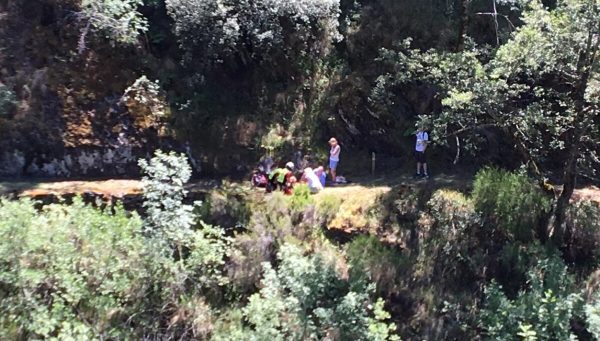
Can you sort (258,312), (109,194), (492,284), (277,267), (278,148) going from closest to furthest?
(258,312) < (492,284) < (277,267) < (109,194) < (278,148)

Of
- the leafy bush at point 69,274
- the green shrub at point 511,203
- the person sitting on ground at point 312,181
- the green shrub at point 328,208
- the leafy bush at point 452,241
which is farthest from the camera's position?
the person sitting on ground at point 312,181

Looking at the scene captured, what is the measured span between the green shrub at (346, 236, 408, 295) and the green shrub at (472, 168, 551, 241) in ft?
6.62

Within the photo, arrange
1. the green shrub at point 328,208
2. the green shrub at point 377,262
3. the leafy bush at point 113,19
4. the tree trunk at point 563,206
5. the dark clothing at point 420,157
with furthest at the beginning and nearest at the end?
the leafy bush at point 113,19 → the dark clothing at point 420,157 → the green shrub at point 328,208 → the tree trunk at point 563,206 → the green shrub at point 377,262

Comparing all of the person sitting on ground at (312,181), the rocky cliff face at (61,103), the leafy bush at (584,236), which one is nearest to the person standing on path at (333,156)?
the person sitting on ground at (312,181)

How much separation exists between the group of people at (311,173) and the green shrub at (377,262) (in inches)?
83.0

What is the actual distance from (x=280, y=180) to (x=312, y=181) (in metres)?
0.74

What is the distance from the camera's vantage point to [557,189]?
14.3m

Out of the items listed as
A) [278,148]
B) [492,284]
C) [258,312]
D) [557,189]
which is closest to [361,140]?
[278,148]

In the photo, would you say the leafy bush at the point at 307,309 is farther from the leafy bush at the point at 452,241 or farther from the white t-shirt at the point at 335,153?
the white t-shirt at the point at 335,153

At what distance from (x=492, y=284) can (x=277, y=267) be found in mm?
3911

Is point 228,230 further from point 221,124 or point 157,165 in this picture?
point 221,124

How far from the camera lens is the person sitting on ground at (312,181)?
1441 cm

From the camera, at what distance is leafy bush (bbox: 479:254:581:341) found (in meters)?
10.6

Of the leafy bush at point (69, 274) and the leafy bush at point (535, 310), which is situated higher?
the leafy bush at point (69, 274)
